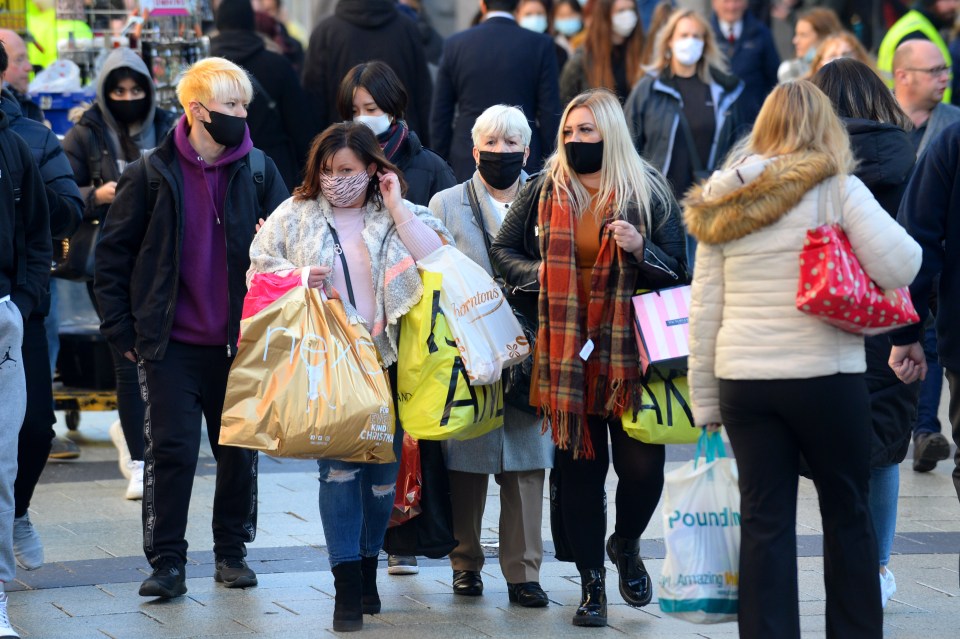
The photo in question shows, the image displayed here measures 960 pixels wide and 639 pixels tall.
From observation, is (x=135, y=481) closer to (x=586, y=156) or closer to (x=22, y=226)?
(x=22, y=226)

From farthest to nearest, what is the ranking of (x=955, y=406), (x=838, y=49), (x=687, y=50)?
1. (x=687, y=50)
2. (x=838, y=49)
3. (x=955, y=406)

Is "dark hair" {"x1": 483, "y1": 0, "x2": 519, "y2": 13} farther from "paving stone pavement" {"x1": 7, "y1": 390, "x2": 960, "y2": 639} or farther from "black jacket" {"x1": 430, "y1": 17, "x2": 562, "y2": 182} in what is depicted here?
"paving stone pavement" {"x1": 7, "y1": 390, "x2": 960, "y2": 639}

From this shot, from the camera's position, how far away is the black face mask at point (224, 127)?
5.83 metres

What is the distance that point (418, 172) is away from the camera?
21.6 feet

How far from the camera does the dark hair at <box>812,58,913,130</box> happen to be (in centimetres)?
561

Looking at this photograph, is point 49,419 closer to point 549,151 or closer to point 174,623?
point 174,623

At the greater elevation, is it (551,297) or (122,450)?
(551,297)

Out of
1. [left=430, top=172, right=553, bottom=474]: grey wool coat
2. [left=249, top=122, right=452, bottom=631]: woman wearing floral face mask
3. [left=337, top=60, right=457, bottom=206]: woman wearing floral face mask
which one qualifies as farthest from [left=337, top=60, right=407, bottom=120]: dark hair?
[left=249, top=122, right=452, bottom=631]: woman wearing floral face mask

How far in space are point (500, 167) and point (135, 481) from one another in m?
2.70

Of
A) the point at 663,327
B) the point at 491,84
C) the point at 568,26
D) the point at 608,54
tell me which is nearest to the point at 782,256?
the point at 663,327

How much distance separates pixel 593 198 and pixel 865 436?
1.41 m

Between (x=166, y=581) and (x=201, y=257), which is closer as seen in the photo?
(x=166, y=581)

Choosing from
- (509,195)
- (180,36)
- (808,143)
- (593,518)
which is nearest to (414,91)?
(180,36)

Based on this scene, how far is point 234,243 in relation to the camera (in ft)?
19.4
